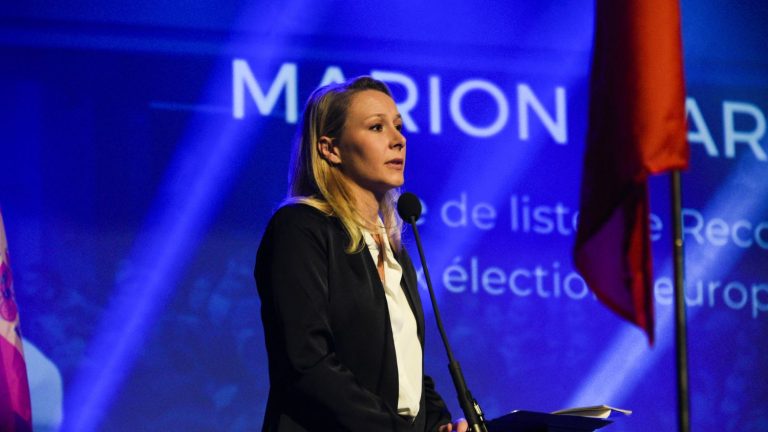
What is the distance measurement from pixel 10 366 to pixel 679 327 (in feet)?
8.53

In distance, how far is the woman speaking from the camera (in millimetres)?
2225

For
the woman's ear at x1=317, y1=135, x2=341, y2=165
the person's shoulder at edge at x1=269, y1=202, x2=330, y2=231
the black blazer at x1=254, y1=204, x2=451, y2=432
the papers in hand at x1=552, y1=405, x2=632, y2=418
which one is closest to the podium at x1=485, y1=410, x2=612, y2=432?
the papers in hand at x1=552, y1=405, x2=632, y2=418

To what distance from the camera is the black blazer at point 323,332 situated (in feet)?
7.25

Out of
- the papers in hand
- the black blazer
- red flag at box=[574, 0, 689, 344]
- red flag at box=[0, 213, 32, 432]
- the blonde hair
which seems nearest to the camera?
red flag at box=[574, 0, 689, 344]

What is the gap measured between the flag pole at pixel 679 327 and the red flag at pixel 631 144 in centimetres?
5

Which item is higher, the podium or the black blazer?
the black blazer

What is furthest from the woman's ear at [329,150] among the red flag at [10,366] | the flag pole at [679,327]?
the red flag at [10,366]

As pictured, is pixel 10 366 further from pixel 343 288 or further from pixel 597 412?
pixel 597 412

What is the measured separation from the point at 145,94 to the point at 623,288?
287 centimetres

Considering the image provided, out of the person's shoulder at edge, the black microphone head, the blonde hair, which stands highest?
the blonde hair

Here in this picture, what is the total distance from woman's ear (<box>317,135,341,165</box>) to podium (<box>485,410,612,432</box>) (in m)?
0.76

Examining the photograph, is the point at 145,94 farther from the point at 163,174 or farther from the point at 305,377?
the point at 305,377

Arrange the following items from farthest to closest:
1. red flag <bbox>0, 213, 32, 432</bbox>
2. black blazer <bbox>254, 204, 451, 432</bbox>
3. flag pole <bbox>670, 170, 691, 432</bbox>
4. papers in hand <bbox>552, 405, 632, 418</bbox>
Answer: red flag <bbox>0, 213, 32, 432</bbox>, papers in hand <bbox>552, 405, 632, 418</bbox>, black blazer <bbox>254, 204, 451, 432</bbox>, flag pole <bbox>670, 170, 691, 432</bbox>

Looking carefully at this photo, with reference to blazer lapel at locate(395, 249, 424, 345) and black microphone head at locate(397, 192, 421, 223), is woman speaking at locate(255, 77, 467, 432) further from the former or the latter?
black microphone head at locate(397, 192, 421, 223)
